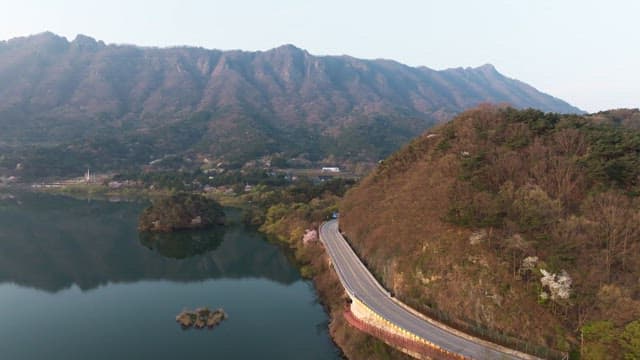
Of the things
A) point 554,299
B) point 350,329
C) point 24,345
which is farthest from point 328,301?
point 24,345

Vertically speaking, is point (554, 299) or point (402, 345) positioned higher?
point (554, 299)

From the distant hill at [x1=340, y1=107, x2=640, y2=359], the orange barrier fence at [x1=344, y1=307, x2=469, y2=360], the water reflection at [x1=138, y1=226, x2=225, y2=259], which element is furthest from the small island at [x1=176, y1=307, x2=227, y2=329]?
the water reflection at [x1=138, y1=226, x2=225, y2=259]

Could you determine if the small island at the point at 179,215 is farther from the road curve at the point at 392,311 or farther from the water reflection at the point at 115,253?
the road curve at the point at 392,311

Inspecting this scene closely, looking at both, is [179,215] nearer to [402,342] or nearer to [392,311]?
[392,311]

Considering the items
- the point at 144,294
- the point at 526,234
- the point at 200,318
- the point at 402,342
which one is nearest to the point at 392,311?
the point at 402,342

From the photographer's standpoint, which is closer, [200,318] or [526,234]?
[526,234]

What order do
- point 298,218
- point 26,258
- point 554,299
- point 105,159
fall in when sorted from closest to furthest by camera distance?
point 554,299 → point 26,258 → point 298,218 → point 105,159

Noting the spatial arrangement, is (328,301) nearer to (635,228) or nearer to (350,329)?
(350,329)

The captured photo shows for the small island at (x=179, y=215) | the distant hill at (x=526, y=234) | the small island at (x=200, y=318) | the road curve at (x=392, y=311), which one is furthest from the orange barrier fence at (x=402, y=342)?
the small island at (x=179, y=215)
